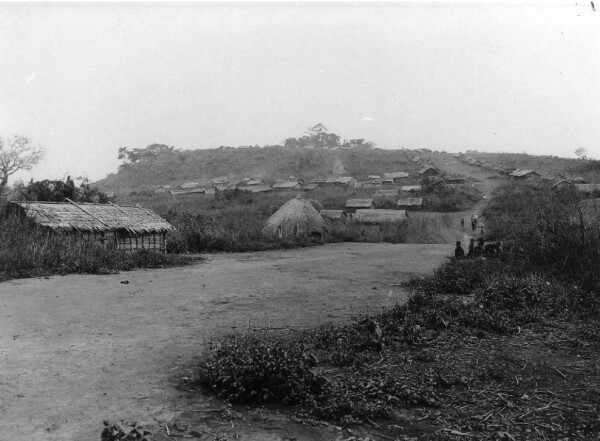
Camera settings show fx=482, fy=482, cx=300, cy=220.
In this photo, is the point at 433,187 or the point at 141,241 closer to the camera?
the point at 141,241

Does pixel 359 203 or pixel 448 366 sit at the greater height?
pixel 359 203

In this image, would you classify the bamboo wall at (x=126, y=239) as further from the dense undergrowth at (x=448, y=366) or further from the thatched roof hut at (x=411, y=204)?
the thatched roof hut at (x=411, y=204)

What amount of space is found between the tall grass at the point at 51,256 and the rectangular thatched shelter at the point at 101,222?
1.35ft

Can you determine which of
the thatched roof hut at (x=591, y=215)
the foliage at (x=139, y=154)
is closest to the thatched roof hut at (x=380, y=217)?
the thatched roof hut at (x=591, y=215)

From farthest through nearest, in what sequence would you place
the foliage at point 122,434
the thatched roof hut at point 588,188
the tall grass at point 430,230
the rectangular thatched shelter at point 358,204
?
the rectangular thatched shelter at point 358,204, the thatched roof hut at point 588,188, the tall grass at point 430,230, the foliage at point 122,434

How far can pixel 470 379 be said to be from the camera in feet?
17.0

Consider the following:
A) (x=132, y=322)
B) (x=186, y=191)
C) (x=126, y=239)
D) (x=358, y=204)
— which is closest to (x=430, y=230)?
(x=358, y=204)

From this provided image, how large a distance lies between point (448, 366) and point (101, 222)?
14032mm

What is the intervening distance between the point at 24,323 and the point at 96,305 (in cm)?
159

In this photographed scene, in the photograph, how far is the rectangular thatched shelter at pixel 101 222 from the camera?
49.4 ft

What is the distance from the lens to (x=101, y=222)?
16.6m

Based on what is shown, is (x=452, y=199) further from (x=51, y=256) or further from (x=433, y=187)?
(x=51, y=256)

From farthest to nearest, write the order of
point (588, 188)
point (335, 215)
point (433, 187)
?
point (433, 187), point (588, 188), point (335, 215)

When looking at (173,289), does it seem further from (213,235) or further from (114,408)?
(213,235)
